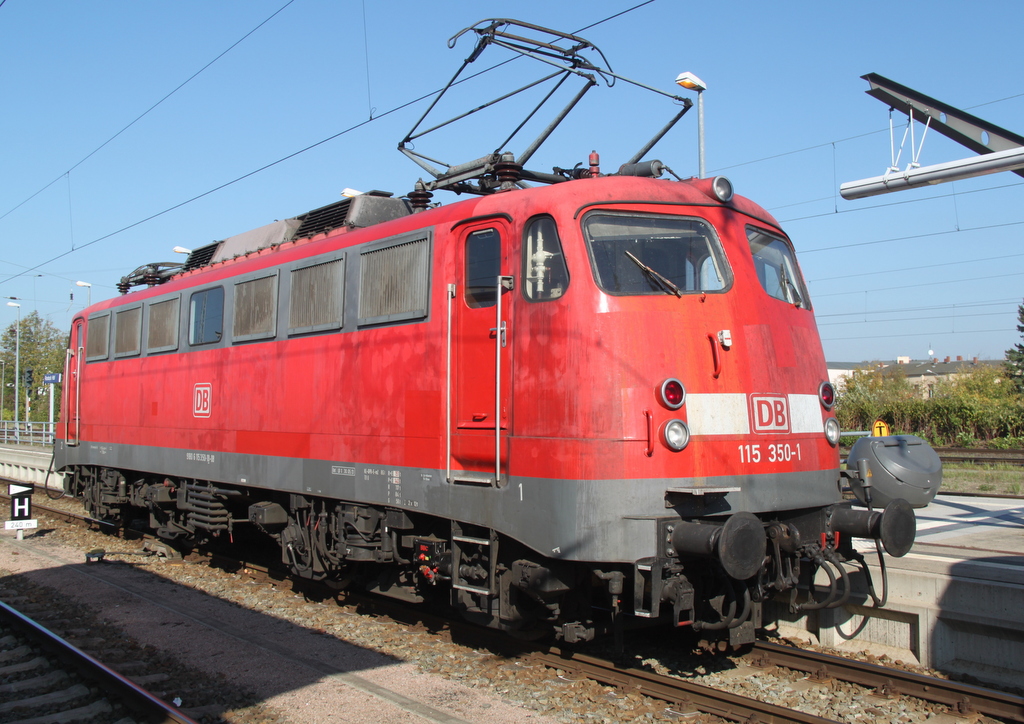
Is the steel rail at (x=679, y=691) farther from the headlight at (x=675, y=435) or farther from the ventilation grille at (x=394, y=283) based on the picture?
the ventilation grille at (x=394, y=283)

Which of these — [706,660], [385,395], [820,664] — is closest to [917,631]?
[820,664]

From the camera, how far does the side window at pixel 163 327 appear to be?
11.6 m

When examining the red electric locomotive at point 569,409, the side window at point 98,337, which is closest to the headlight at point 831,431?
the red electric locomotive at point 569,409

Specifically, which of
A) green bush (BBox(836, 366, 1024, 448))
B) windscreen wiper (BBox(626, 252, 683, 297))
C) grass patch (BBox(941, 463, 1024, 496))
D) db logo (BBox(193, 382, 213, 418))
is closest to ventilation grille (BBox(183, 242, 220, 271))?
db logo (BBox(193, 382, 213, 418))

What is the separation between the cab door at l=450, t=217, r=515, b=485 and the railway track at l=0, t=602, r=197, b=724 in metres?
2.76

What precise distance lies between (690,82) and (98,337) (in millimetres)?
11915

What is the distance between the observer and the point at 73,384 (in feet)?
48.9

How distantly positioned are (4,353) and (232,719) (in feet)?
216

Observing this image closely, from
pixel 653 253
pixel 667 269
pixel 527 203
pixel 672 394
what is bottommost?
pixel 672 394

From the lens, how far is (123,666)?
7.10 meters

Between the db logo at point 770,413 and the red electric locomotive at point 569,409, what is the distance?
0.07 feet

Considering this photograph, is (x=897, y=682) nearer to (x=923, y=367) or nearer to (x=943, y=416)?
(x=943, y=416)

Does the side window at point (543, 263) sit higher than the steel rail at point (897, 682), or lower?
higher

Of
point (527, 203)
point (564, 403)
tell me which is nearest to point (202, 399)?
point (527, 203)
